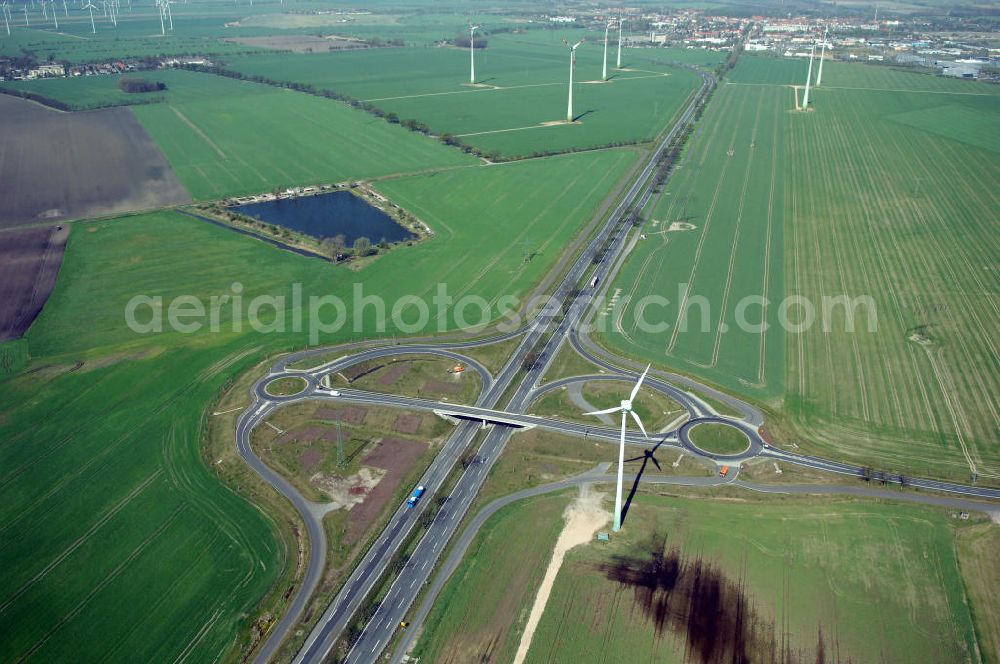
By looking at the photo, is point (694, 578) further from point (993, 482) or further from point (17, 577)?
point (17, 577)

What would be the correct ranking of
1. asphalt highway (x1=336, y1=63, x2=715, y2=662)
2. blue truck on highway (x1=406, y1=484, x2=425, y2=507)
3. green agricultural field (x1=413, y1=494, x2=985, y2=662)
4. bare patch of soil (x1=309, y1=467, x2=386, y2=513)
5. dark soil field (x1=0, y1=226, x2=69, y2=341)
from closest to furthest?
green agricultural field (x1=413, y1=494, x2=985, y2=662) → asphalt highway (x1=336, y1=63, x2=715, y2=662) → blue truck on highway (x1=406, y1=484, x2=425, y2=507) → bare patch of soil (x1=309, y1=467, x2=386, y2=513) → dark soil field (x1=0, y1=226, x2=69, y2=341)

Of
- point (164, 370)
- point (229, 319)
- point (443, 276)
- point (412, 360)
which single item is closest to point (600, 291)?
point (443, 276)

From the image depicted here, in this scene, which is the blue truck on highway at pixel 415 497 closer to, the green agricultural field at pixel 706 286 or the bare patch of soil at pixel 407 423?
the bare patch of soil at pixel 407 423

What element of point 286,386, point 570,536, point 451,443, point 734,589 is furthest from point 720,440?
point 286,386

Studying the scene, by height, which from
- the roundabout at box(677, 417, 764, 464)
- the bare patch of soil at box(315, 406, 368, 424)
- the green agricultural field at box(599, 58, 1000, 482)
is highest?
the green agricultural field at box(599, 58, 1000, 482)

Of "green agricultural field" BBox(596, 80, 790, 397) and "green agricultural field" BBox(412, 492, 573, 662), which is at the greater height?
"green agricultural field" BBox(596, 80, 790, 397)

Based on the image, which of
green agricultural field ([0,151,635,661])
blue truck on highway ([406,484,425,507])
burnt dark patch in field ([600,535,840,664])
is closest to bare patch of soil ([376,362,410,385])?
green agricultural field ([0,151,635,661])

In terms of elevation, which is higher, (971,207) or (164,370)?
(971,207)

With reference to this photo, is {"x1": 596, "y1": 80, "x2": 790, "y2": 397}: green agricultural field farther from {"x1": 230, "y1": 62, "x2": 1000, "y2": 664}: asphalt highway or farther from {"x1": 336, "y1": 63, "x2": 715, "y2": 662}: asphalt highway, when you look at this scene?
{"x1": 230, "y1": 62, "x2": 1000, "y2": 664}: asphalt highway
